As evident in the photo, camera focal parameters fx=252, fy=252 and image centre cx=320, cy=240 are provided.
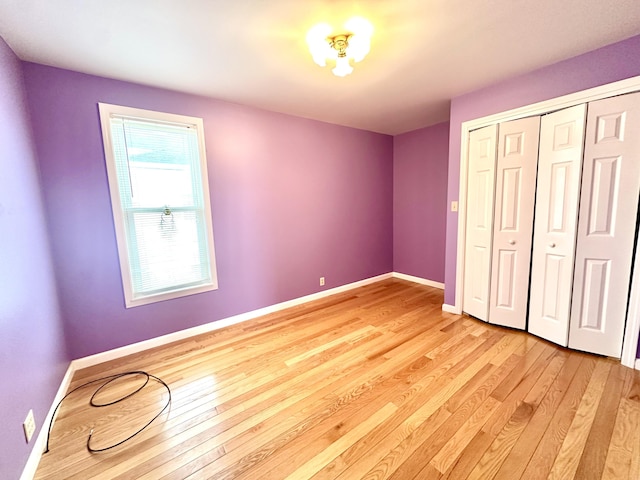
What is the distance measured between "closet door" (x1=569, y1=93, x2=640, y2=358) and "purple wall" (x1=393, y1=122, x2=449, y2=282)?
1.77 metres

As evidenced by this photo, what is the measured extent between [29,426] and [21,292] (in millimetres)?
733

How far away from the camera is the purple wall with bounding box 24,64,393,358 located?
207 centimetres

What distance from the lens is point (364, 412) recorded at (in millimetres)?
1644

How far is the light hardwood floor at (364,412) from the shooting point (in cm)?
131

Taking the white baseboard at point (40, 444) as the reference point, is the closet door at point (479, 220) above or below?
above

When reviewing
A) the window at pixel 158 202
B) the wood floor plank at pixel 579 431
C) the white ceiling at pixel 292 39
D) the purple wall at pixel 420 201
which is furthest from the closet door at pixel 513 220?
the window at pixel 158 202

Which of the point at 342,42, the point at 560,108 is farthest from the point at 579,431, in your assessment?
the point at 342,42

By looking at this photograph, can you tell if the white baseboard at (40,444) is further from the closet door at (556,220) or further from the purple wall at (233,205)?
the closet door at (556,220)

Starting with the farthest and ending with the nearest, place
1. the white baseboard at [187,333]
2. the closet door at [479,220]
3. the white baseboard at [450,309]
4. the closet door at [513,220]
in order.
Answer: the white baseboard at [450,309] < the closet door at [479,220] < the closet door at [513,220] < the white baseboard at [187,333]

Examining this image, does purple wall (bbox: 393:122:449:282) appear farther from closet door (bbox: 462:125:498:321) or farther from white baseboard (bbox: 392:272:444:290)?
closet door (bbox: 462:125:498:321)

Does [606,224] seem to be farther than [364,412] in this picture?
Yes

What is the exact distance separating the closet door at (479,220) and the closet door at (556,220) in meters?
0.38

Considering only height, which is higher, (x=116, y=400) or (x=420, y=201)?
(x=420, y=201)

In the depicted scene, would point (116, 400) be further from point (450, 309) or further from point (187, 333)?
point (450, 309)
